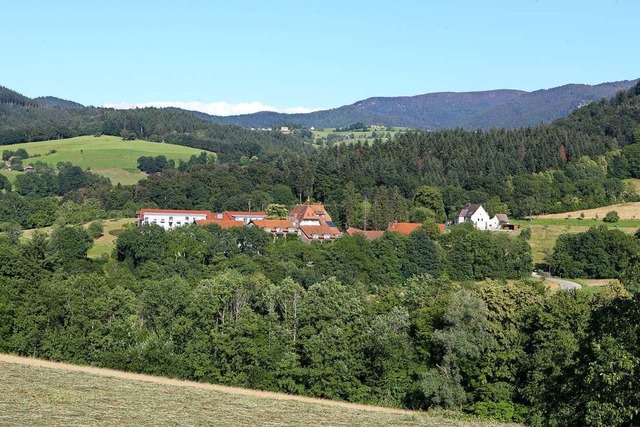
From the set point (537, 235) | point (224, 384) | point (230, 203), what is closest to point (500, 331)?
point (224, 384)

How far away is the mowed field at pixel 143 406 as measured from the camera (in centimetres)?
2067

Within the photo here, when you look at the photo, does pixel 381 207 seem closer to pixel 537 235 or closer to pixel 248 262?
pixel 537 235

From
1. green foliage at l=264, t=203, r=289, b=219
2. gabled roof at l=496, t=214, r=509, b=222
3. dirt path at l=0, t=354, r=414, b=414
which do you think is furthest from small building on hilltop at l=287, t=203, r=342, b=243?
dirt path at l=0, t=354, r=414, b=414

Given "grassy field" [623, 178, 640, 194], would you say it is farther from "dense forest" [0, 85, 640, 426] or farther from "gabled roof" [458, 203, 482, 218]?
"gabled roof" [458, 203, 482, 218]

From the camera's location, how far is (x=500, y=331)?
3216 centimetres

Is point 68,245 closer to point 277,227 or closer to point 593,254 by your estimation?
point 277,227

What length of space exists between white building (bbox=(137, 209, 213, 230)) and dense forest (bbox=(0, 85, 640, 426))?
6185 mm

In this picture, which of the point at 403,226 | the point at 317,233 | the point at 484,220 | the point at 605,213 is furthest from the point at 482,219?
the point at 317,233

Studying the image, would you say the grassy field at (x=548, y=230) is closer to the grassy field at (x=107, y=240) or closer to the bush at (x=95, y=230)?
the grassy field at (x=107, y=240)

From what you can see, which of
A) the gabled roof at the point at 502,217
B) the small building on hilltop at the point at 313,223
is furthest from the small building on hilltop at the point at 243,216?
the gabled roof at the point at 502,217

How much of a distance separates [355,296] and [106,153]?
123m

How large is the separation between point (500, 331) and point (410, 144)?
324 feet

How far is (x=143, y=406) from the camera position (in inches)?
903

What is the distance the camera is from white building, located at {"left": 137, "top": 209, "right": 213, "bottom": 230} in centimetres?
9706
